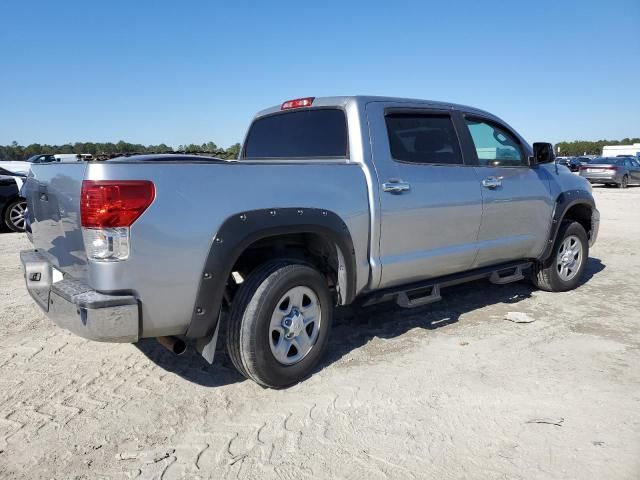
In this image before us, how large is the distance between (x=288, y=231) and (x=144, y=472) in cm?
153

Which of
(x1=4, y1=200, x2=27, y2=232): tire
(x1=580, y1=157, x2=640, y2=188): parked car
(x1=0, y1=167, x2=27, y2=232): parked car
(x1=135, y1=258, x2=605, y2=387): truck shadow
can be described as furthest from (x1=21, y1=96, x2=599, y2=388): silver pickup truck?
(x1=580, y1=157, x2=640, y2=188): parked car

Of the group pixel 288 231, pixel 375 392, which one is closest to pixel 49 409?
pixel 288 231

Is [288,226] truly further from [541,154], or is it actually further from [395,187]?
[541,154]

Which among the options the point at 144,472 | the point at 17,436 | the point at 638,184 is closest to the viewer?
the point at 144,472

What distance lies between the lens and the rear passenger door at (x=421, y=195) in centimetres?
375

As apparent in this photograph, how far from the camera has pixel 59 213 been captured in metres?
2.95

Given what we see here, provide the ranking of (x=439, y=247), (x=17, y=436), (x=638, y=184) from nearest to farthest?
1. (x=17, y=436)
2. (x=439, y=247)
3. (x=638, y=184)

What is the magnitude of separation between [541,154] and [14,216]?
377 inches

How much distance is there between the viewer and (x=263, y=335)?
3.12 metres

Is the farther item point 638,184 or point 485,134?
point 638,184

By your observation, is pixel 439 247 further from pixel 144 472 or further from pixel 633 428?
pixel 144 472

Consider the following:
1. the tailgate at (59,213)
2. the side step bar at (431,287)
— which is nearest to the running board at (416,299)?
the side step bar at (431,287)

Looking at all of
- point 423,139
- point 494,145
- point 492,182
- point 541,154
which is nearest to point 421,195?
point 423,139

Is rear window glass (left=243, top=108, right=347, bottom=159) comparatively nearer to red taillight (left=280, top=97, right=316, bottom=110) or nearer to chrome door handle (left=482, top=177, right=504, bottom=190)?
red taillight (left=280, top=97, right=316, bottom=110)
